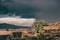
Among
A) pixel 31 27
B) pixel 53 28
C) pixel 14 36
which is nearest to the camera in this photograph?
pixel 53 28

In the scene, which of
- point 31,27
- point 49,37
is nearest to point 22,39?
point 49,37

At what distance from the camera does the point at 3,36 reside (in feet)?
245

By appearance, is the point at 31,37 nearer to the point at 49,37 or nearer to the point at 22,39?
the point at 22,39

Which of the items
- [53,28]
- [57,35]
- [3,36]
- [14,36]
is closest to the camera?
[57,35]

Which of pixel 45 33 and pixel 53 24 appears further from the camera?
pixel 53 24

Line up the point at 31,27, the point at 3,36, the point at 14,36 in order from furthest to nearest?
1. the point at 31,27
2. the point at 3,36
3. the point at 14,36

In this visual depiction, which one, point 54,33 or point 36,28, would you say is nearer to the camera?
point 54,33

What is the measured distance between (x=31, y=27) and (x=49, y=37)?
64.7 feet

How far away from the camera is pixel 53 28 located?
2549 inches

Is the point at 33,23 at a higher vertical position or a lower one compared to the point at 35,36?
higher

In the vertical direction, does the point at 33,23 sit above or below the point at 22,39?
above

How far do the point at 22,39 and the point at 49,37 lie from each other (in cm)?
882

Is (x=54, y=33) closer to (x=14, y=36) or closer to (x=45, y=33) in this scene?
(x=45, y=33)

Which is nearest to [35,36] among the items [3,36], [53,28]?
[53,28]
